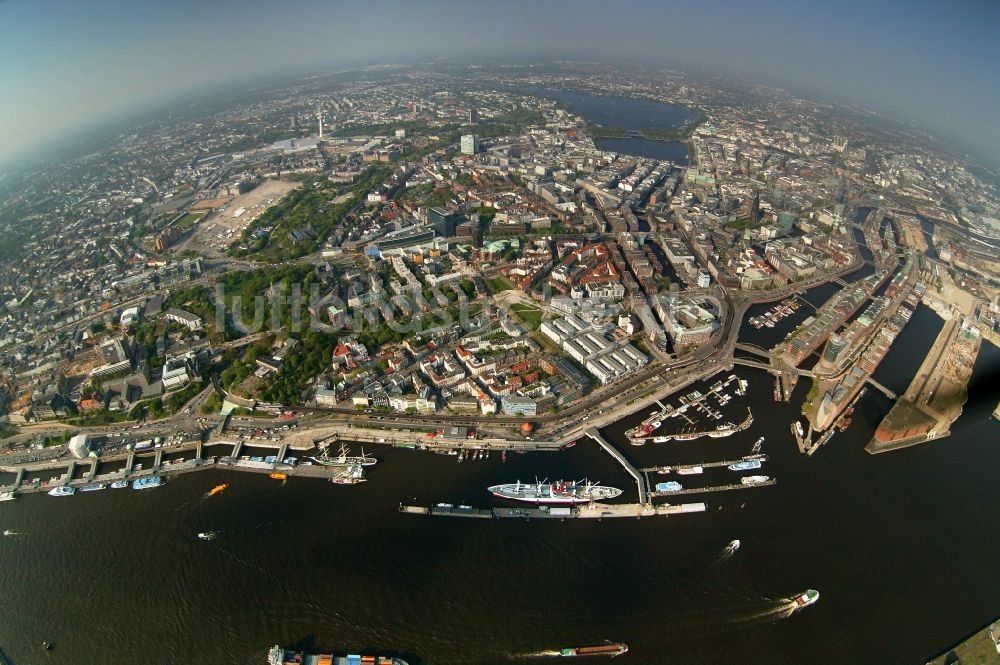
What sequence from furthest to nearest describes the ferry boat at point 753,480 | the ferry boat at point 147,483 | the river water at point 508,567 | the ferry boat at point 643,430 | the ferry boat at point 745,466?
the ferry boat at point 643,430, the ferry boat at point 745,466, the ferry boat at point 147,483, the ferry boat at point 753,480, the river water at point 508,567

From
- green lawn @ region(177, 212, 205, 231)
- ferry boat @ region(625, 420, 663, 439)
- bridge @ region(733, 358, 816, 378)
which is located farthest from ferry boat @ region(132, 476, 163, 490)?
green lawn @ region(177, 212, 205, 231)

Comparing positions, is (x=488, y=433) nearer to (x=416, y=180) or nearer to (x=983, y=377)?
(x=983, y=377)

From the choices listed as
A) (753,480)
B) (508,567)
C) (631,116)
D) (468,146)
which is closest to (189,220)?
(468,146)

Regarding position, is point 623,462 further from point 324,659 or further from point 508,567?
point 324,659

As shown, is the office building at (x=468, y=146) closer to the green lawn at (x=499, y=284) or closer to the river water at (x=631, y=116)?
the river water at (x=631, y=116)

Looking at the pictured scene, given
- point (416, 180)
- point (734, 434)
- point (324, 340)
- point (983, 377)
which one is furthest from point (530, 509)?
point (416, 180)

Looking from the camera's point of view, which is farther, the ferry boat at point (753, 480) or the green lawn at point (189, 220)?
the green lawn at point (189, 220)

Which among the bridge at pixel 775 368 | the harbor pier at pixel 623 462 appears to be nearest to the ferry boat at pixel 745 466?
the harbor pier at pixel 623 462
